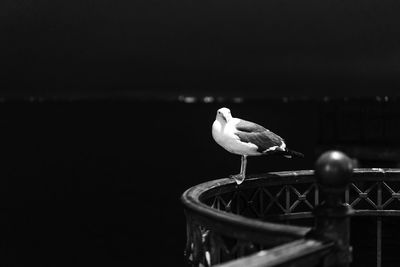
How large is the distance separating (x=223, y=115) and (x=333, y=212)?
3.39 meters

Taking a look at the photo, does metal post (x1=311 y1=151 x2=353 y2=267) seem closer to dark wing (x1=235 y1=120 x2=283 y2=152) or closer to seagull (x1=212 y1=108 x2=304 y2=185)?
seagull (x1=212 y1=108 x2=304 y2=185)

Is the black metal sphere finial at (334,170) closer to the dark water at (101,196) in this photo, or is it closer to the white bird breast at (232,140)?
the white bird breast at (232,140)

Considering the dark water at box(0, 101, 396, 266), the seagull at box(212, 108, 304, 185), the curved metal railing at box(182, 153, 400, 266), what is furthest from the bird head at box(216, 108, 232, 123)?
the dark water at box(0, 101, 396, 266)

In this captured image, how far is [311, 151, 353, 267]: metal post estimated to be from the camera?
3422 mm

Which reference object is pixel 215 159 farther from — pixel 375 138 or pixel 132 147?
pixel 375 138

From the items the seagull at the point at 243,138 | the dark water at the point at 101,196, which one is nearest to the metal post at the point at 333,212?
the seagull at the point at 243,138

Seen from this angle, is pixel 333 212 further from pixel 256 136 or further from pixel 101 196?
pixel 101 196

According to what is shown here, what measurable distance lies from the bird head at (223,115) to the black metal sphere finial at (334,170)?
3.34 metres

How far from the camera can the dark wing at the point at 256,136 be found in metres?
6.77

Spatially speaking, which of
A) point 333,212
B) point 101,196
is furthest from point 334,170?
point 101,196

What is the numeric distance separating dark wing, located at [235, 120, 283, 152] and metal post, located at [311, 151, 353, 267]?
3.23 meters

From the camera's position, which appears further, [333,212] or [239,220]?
[239,220]

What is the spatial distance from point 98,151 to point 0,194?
152 ft

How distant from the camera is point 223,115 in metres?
6.79
